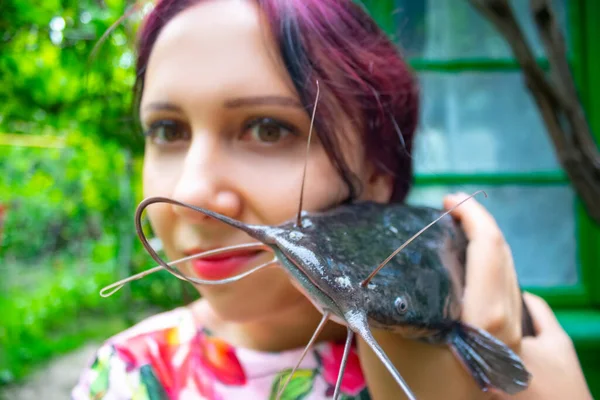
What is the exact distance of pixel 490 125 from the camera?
173 centimetres

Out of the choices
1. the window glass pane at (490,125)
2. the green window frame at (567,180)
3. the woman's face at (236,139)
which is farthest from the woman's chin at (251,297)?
the window glass pane at (490,125)

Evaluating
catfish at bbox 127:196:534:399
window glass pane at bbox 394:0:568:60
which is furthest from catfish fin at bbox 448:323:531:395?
window glass pane at bbox 394:0:568:60

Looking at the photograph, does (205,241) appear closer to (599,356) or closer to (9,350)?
(599,356)

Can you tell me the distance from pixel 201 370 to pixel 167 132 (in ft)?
1.15

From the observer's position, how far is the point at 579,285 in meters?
1.69

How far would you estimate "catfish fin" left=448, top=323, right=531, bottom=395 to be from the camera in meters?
0.50

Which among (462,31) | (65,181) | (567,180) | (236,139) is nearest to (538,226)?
(567,180)

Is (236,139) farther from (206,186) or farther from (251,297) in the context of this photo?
(251,297)

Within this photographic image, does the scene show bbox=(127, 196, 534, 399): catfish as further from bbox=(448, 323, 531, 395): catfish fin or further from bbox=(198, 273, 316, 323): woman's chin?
bbox=(198, 273, 316, 323): woman's chin

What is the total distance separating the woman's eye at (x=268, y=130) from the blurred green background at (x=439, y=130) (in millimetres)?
698

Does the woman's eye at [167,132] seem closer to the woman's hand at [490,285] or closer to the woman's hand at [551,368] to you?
the woman's hand at [490,285]

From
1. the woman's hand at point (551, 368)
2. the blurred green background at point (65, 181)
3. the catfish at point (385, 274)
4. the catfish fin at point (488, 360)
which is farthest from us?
the blurred green background at point (65, 181)

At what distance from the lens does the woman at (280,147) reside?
57 centimetres

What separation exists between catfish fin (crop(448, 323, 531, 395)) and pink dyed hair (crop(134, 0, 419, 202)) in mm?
216
